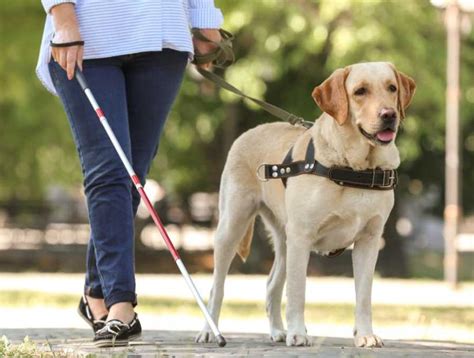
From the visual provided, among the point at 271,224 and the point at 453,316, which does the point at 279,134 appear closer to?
the point at 271,224

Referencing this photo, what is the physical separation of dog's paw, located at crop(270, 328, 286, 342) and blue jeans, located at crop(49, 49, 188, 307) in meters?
1.02

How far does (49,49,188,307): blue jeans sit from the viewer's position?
21.9 ft

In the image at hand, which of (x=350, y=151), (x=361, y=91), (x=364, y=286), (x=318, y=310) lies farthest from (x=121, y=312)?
(x=318, y=310)

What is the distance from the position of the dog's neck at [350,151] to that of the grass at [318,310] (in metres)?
4.60

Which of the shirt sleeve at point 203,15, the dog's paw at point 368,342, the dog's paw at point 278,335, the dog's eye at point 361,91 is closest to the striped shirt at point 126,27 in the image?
the shirt sleeve at point 203,15

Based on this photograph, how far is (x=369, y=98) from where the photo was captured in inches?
254

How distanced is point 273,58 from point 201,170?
7199 millimetres

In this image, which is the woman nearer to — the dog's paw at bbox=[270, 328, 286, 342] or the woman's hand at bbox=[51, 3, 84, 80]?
the woman's hand at bbox=[51, 3, 84, 80]

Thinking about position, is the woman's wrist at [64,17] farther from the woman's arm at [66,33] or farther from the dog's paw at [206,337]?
the dog's paw at [206,337]

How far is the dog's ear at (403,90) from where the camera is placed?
6.61 metres

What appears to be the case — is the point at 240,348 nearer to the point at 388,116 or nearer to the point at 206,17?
the point at 388,116

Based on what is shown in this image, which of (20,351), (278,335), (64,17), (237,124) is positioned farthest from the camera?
(237,124)

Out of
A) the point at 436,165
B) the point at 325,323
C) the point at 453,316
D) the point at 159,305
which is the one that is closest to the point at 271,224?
the point at 325,323

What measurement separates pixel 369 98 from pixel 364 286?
101 cm
